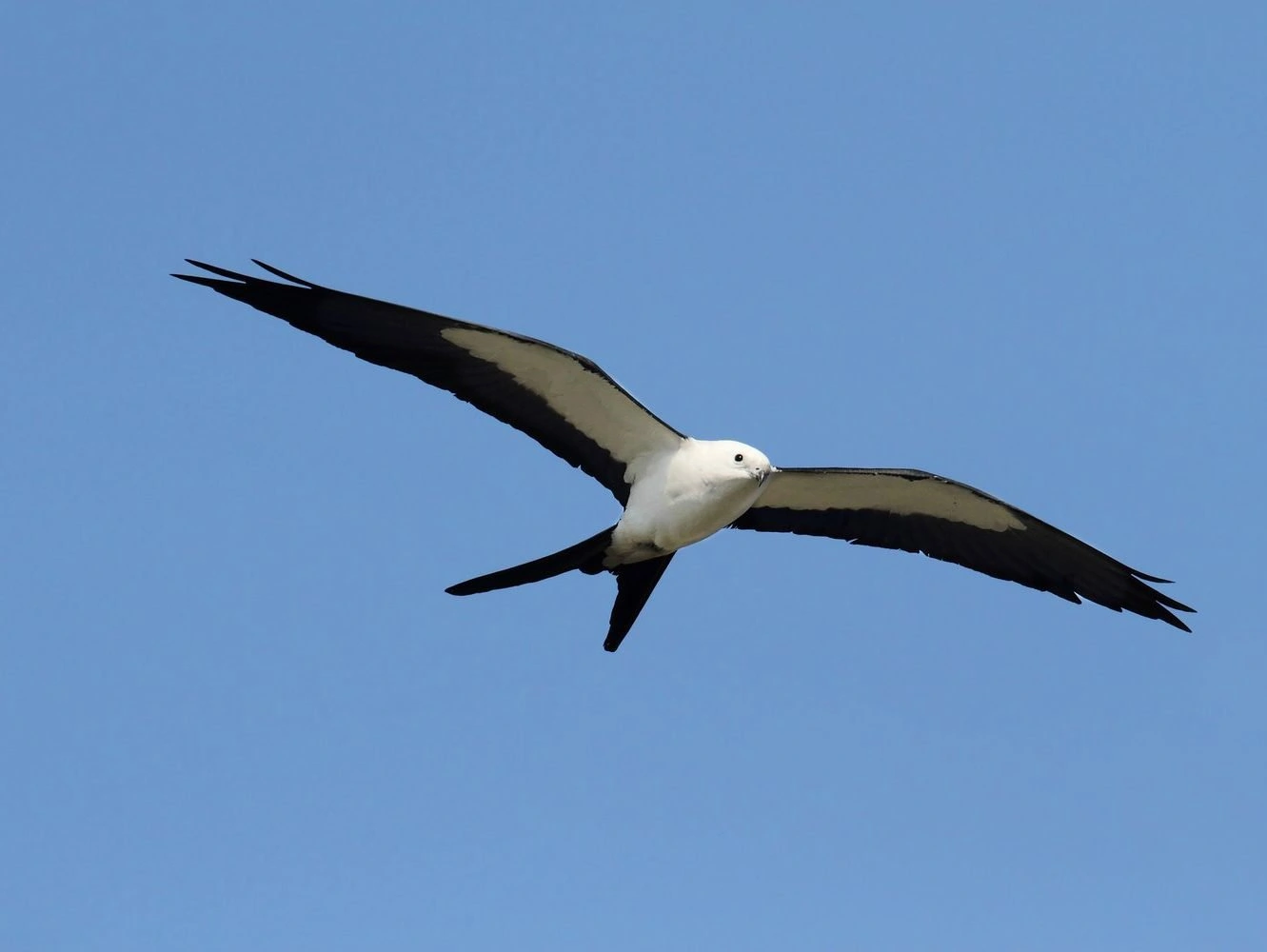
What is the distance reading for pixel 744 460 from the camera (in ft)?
45.2

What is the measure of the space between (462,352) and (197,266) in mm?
1967

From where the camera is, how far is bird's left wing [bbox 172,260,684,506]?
43.5ft

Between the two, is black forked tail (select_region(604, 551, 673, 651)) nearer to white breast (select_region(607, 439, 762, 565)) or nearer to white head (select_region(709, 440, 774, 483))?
white breast (select_region(607, 439, 762, 565))

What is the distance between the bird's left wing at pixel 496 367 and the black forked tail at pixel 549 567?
0.54 meters

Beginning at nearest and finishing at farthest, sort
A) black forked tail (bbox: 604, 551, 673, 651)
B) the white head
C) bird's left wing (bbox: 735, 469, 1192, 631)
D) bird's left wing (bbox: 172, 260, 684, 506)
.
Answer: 1. bird's left wing (bbox: 172, 260, 684, 506)
2. the white head
3. black forked tail (bbox: 604, 551, 673, 651)
4. bird's left wing (bbox: 735, 469, 1192, 631)

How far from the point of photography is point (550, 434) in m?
14.3

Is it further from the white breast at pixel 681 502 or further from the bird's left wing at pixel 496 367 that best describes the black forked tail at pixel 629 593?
the bird's left wing at pixel 496 367

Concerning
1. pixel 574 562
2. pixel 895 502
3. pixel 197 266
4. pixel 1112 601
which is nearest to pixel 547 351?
pixel 574 562

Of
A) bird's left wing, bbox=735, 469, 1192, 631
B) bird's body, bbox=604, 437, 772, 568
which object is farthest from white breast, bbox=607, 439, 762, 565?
bird's left wing, bbox=735, 469, 1192, 631

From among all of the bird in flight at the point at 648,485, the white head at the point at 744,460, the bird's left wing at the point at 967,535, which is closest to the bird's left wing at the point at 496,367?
the bird in flight at the point at 648,485

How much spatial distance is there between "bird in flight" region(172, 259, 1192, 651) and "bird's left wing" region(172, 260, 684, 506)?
0.03 feet

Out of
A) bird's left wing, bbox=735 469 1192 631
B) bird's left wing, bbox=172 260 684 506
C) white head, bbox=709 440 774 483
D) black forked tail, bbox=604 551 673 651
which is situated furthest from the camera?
bird's left wing, bbox=735 469 1192 631

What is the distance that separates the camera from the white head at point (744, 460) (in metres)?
13.8

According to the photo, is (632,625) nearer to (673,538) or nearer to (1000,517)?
(673,538)
